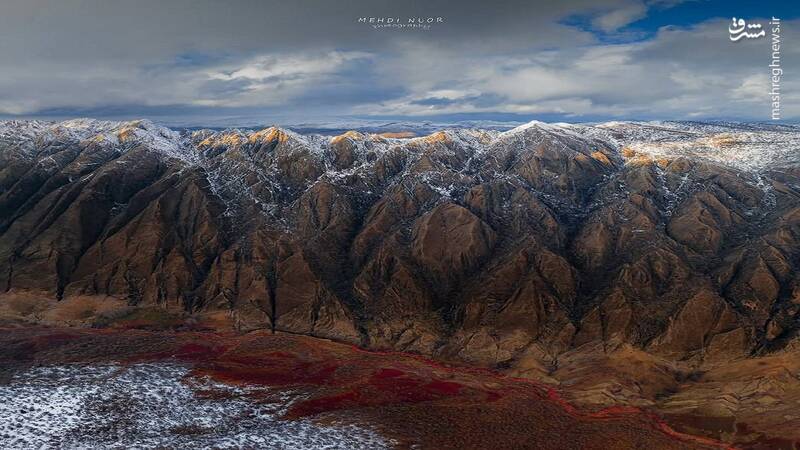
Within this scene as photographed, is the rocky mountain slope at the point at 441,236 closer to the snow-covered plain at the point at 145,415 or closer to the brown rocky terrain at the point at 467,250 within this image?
the brown rocky terrain at the point at 467,250

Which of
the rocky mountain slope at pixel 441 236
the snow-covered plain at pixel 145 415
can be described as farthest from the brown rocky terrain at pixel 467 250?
the snow-covered plain at pixel 145 415

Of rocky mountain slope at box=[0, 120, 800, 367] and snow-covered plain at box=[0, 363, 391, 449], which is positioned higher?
rocky mountain slope at box=[0, 120, 800, 367]

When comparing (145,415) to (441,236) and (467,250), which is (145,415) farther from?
(441,236)

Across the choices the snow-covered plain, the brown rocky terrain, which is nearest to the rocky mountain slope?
the brown rocky terrain

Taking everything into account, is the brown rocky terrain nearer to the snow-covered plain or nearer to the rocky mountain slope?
the rocky mountain slope

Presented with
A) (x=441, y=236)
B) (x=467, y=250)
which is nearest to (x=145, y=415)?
(x=467, y=250)

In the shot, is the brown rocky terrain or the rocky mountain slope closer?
the brown rocky terrain
